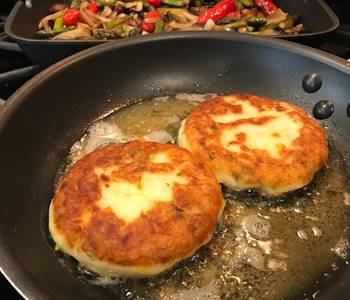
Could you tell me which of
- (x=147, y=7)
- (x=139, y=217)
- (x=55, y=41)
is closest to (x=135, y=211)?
(x=139, y=217)

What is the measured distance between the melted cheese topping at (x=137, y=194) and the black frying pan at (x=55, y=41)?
903mm

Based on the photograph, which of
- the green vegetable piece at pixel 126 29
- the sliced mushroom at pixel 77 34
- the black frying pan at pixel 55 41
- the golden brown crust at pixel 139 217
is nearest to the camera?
the golden brown crust at pixel 139 217

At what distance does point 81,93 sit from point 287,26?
4.38ft

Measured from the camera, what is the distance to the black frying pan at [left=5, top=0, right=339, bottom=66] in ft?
6.52

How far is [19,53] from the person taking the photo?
234 cm

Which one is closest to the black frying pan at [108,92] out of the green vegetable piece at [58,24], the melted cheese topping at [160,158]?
the melted cheese topping at [160,158]

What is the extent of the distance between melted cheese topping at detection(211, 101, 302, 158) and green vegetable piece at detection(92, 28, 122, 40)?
101 centimetres

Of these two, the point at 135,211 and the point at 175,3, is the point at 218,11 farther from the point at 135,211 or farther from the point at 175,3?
the point at 135,211

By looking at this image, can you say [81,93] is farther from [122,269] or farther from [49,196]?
[122,269]

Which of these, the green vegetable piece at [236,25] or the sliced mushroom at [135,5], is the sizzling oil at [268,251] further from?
the sliced mushroom at [135,5]

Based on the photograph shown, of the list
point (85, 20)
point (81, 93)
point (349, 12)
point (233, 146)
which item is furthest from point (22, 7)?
point (349, 12)

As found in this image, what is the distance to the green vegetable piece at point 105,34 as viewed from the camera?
92.8 inches

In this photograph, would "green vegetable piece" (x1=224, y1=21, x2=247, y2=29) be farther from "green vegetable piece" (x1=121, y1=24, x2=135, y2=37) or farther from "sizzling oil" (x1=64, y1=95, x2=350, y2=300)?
"sizzling oil" (x1=64, y1=95, x2=350, y2=300)

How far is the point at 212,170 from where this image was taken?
1453mm
